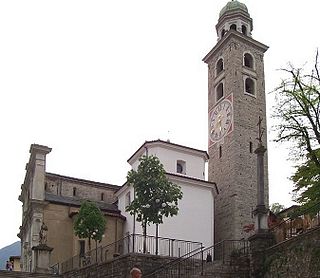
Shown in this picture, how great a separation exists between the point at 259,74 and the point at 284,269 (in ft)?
96.9

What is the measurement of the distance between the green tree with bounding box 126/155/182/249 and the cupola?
76.3ft

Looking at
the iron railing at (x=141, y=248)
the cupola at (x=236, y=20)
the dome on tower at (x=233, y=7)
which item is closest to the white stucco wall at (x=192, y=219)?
the iron railing at (x=141, y=248)

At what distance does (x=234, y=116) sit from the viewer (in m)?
45.0

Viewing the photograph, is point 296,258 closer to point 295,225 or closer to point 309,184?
point 295,225

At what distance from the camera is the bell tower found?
139 ft

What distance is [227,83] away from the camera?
46.9 m

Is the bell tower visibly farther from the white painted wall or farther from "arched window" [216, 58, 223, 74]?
the white painted wall

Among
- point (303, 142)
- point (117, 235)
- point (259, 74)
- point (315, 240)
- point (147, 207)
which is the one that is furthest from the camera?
point (259, 74)

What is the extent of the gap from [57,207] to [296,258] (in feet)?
80.1

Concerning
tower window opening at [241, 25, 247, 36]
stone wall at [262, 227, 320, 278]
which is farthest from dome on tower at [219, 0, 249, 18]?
stone wall at [262, 227, 320, 278]

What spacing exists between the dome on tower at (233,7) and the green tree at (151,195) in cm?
2485

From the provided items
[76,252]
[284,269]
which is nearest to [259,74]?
[76,252]

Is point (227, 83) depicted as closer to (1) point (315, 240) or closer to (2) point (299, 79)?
(2) point (299, 79)

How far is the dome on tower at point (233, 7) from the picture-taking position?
164ft
